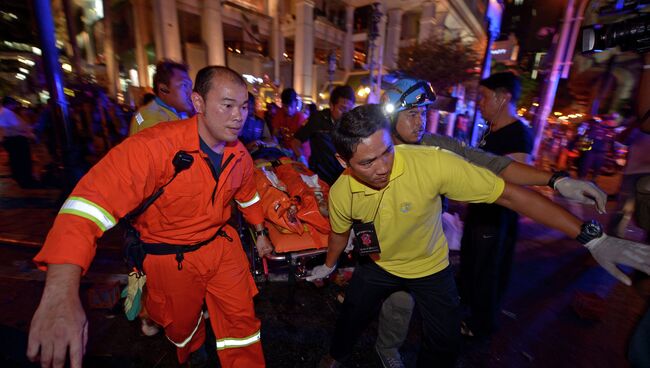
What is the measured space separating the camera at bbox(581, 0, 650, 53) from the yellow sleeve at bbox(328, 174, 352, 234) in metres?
2.27

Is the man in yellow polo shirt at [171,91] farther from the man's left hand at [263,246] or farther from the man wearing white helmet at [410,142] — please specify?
the man wearing white helmet at [410,142]

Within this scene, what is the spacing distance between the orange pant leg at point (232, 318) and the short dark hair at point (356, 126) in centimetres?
122

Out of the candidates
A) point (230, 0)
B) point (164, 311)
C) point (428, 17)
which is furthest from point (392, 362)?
point (428, 17)

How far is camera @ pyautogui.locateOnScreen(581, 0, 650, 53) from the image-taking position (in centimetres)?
203

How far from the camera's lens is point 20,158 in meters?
7.24

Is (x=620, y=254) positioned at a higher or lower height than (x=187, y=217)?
higher

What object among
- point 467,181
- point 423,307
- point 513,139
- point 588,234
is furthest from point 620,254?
point 513,139

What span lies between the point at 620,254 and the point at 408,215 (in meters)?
1.02

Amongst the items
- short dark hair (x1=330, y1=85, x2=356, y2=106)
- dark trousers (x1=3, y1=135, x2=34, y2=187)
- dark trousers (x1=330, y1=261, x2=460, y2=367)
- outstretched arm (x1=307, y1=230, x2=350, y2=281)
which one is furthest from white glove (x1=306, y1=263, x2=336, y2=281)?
dark trousers (x1=3, y1=135, x2=34, y2=187)

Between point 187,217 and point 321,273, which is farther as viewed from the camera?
point 321,273

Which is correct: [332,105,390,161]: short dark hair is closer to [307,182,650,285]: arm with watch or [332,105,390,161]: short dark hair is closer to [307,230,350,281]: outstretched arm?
[307,230,350,281]: outstretched arm

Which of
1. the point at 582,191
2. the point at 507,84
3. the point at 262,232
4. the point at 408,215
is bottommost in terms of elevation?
the point at 262,232

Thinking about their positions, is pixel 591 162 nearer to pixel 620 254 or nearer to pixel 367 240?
pixel 620 254

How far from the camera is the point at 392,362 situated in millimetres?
2469
